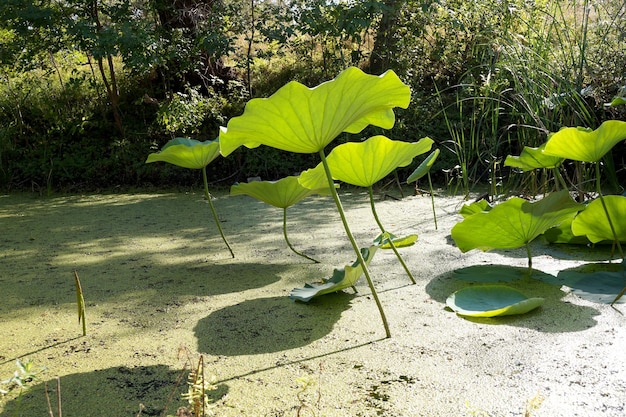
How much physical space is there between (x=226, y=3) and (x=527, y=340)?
480 centimetres

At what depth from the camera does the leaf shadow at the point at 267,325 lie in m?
1.73

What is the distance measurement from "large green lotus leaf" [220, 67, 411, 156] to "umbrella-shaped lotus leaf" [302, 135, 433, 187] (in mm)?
326

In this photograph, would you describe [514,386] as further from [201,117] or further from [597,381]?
[201,117]

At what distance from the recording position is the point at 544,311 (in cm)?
190

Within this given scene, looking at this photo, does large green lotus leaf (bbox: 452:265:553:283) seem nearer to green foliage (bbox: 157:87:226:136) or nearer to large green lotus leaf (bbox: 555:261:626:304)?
large green lotus leaf (bbox: 555:261:626:304)

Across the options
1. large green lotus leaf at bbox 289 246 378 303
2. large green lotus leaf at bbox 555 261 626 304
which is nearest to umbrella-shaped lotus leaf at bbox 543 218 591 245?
large green lotus leaf at bbox 555 261 626 304

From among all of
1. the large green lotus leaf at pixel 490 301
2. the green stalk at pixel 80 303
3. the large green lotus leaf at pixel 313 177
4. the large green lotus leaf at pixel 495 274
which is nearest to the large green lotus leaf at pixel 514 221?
the large green lotus leaf at pixel 495 274

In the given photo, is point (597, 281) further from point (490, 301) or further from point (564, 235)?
point (564, 235)

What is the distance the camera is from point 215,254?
9.27 ft

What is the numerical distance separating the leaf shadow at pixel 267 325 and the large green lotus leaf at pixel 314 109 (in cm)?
54

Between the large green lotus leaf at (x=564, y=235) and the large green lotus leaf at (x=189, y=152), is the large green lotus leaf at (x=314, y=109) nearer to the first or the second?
the large green lotus leaf at (x=189, y=152)

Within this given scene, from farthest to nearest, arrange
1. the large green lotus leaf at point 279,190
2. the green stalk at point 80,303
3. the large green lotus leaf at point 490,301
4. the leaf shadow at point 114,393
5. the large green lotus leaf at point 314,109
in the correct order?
the large green lotus leaf at point 279,190
the large green lotus leaf at point 490,301
the green stalk at point 80,303
the large green lotus leaf at point 314,109
the leaf shadow at point 114,393

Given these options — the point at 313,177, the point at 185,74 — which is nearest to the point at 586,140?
the point at 313,177

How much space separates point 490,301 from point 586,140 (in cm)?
64
